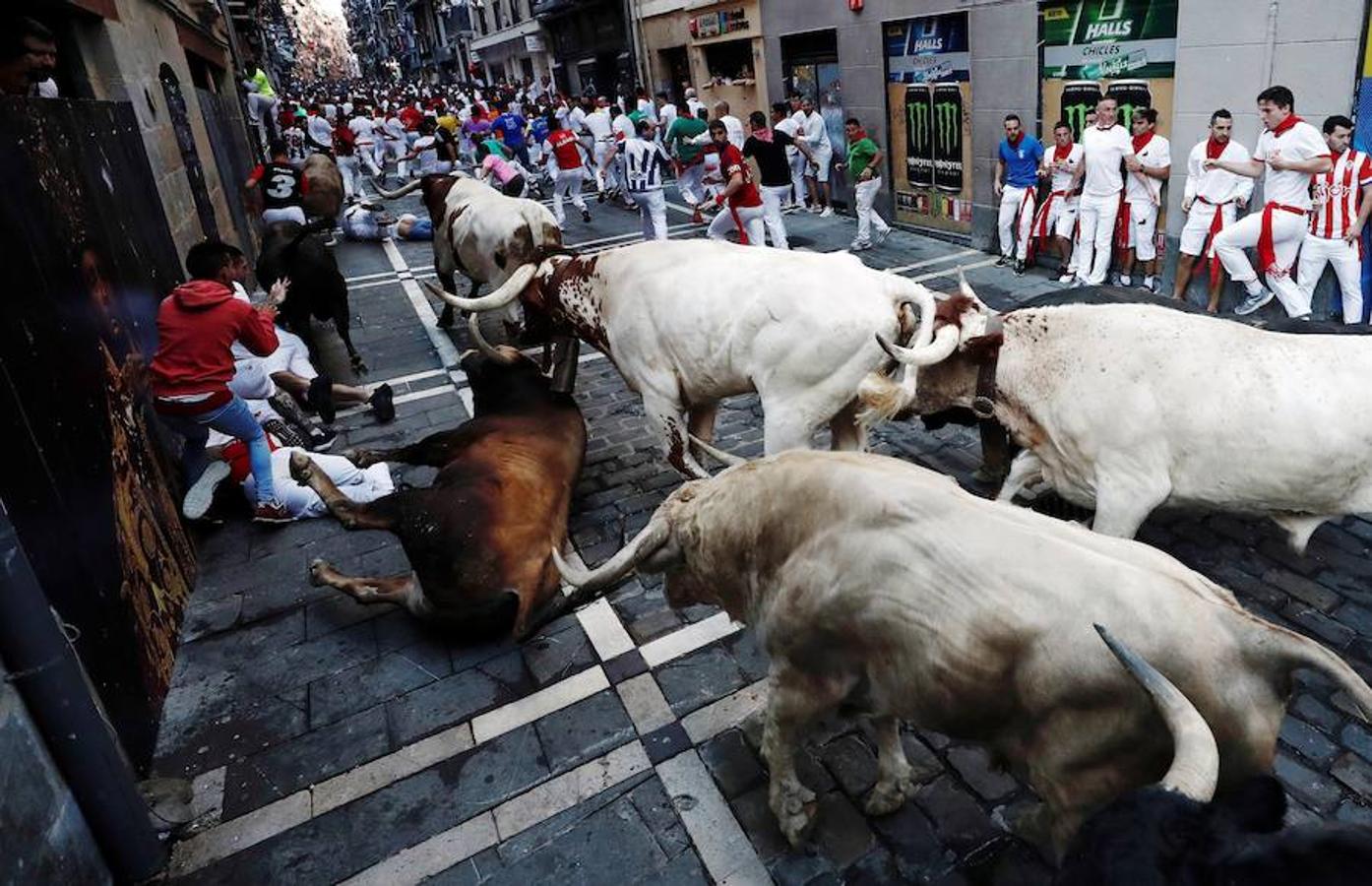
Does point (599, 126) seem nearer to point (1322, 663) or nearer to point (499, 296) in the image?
point (499, 296)

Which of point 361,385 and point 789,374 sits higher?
point 789,374

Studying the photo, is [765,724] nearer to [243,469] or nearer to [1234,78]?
[243,469]

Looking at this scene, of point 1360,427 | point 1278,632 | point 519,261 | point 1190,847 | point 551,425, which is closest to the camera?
point 1190,847

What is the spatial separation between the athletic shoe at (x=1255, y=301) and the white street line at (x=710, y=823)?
27.7 feet

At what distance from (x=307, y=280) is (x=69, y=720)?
7.00 m

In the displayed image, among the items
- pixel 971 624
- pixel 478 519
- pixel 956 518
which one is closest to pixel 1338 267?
pixel 956 518

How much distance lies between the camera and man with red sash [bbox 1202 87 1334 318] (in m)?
8.11

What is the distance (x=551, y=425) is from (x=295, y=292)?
5178 millimetres

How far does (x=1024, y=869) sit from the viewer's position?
329 cm

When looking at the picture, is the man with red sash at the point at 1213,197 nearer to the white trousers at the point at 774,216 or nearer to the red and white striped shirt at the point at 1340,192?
the red and white striped shirt at the point at 1340,192

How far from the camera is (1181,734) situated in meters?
2.03

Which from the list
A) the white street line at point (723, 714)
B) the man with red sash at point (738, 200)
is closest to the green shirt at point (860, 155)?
the man with red sash at point (738, 200)

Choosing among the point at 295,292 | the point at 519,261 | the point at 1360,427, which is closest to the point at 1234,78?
the point at 1360,427

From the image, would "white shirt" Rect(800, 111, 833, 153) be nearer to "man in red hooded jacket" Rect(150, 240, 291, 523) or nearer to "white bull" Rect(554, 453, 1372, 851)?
"man in red hooded jacket" Rect(150, 240, 291, 523)
